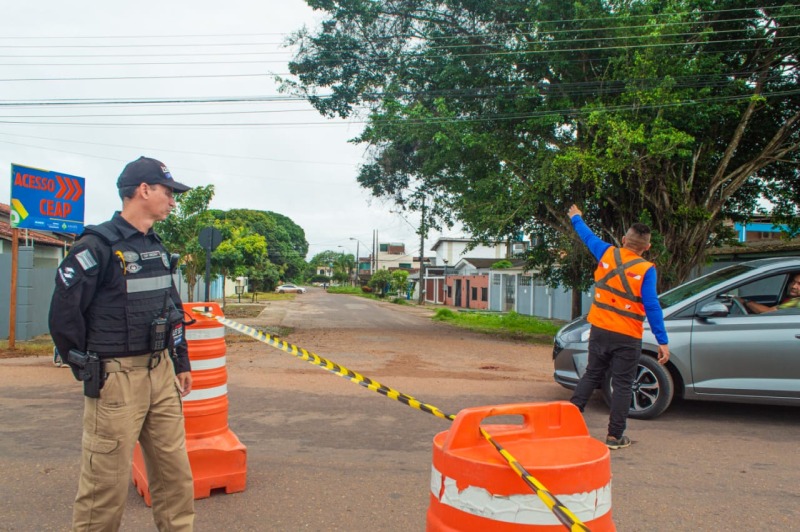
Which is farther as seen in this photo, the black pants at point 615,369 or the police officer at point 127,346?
the black pants at point 615,369

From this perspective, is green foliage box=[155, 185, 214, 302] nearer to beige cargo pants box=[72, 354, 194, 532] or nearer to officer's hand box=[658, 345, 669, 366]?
officer's hand box=[658, 345, 669, 366]

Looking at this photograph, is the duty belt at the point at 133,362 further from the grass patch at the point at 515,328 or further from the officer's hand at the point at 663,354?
the grass patch at the point at 515,328

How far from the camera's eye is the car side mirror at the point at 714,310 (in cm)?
609

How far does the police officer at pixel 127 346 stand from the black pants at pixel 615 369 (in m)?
3.46

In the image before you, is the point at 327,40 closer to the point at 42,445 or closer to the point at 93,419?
the point at 42,445

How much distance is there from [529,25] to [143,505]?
1432 centimetres

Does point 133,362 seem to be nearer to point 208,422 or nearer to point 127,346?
point 127,346

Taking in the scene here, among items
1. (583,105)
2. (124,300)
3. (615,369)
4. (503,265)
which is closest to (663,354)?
(615,369)

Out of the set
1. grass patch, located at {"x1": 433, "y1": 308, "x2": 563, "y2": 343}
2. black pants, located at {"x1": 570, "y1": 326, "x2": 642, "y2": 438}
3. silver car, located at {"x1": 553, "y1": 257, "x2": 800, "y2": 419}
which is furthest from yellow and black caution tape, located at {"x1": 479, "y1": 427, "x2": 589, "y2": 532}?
grass patch, located at {"x1": 433, "y1": 308, "x2": 563, "y2": 343}

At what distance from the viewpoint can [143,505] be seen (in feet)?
13.1

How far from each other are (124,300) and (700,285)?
6.12 meters

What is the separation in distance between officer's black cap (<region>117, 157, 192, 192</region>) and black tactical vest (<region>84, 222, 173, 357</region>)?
232 mm

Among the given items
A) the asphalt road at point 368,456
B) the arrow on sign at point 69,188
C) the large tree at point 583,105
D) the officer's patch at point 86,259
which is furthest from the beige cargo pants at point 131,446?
the arrow on sign at point 69,188

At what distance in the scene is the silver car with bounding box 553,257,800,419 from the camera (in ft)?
19.7
